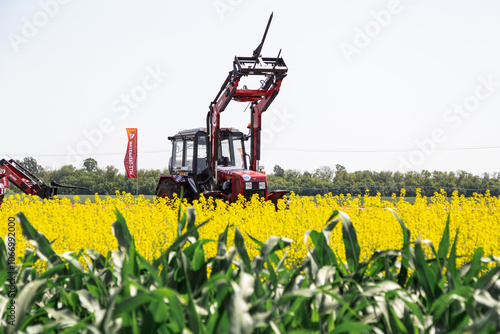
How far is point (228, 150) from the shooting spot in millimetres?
9297

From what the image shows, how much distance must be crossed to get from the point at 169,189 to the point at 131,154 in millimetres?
9138

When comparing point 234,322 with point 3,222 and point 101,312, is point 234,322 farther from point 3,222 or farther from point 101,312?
point 3,222

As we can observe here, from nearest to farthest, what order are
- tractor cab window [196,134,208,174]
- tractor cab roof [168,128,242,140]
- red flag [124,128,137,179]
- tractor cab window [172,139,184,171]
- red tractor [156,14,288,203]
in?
red tractor [156,14,288,203]
tractor cab roof [168,128,242,140]
tractor cab window [196,134,208,174]
tractor cab window [172,139,184,171]
red flag [124,128,137,179]

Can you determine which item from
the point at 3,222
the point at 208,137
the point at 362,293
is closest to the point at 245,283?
the point at 362,293

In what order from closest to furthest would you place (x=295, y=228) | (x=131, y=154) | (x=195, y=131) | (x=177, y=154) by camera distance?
(x=295, y=228), (x=195, y=131), (x=177, y=154), (x=131, y=154)

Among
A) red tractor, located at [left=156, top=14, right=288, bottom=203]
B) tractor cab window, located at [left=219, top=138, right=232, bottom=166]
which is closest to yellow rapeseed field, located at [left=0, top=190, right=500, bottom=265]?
red tractor, located at [left=156, top=14, right=288, bottom=203]

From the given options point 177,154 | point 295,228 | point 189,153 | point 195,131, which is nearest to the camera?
point 295,228

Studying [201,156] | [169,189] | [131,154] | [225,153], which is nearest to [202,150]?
[201,156]

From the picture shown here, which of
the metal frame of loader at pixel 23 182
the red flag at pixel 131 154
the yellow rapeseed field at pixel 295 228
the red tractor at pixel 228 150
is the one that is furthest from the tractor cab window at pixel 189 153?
the red flag at pixel 131 154

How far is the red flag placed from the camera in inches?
689

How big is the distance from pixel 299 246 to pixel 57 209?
4.48m

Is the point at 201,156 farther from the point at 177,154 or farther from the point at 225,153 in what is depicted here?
the point at 177,154

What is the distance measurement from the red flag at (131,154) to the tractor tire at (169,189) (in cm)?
809

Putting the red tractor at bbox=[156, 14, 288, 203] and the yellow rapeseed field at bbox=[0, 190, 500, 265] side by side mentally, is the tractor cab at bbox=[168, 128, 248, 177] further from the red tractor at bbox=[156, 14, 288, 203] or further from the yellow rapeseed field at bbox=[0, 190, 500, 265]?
the yellow rapeseed field at bbox=[0, 190, 500, 265]
